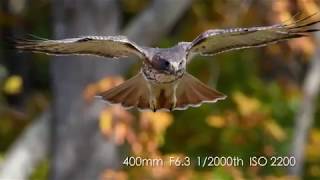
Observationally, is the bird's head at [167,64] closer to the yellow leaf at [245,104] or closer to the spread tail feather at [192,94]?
the spread tail feather at [192,94]

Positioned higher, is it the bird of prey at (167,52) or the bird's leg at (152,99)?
the bird of prey at (167,52)

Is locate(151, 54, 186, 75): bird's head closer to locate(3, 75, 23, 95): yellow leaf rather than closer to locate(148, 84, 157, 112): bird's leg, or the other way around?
locate(148, 84, 157, 112): bird's leg

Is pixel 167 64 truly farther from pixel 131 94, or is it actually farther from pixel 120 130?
pixel 120 130

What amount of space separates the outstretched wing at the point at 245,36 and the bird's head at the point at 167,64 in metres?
0.03

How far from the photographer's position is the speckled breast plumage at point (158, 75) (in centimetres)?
113

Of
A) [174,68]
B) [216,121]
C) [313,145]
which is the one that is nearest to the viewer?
[174,68]

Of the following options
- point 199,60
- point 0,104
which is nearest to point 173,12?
point 199,60

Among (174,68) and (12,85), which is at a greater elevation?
(12,85)

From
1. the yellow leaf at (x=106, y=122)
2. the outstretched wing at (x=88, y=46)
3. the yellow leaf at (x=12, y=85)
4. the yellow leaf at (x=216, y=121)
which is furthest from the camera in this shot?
the yellow leaf at (x=12, y=85)

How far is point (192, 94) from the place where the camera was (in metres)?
1.23

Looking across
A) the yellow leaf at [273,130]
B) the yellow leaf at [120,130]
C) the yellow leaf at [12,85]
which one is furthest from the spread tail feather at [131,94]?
the yellow leaf at [12,85]

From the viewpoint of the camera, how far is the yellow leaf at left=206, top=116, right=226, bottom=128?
4020mm

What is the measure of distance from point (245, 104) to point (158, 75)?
2.96 meters

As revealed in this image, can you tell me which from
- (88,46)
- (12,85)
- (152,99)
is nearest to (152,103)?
(152,99)
